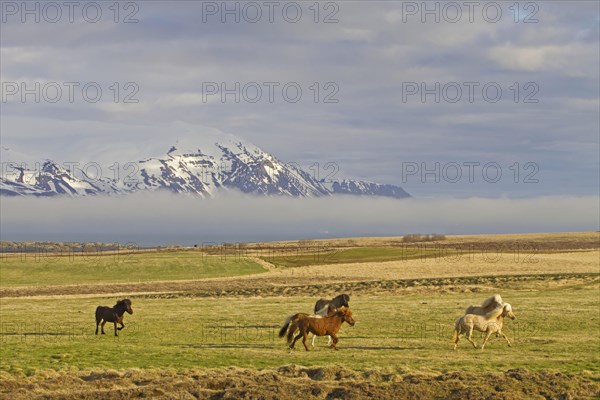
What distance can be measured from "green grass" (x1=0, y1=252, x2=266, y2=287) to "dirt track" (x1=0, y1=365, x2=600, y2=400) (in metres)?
68.0

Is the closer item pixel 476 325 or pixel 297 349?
pixel 476 325

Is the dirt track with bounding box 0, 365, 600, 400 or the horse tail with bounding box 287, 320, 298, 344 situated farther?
the horse tail with bounding box 287, 320, 298, 344

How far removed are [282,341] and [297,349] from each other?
2439mm

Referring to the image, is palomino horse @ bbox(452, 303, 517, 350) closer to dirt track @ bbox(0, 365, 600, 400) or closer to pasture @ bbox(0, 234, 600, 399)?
pasture @ bbox(0, 234, 600, 399)

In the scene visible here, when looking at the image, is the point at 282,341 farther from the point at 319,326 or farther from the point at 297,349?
the point at 319,326

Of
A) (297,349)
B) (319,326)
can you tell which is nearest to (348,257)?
(297,349)

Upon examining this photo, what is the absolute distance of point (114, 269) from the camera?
330 ft

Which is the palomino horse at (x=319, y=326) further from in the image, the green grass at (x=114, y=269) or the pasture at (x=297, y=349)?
the green grass at (x=114, y=269)

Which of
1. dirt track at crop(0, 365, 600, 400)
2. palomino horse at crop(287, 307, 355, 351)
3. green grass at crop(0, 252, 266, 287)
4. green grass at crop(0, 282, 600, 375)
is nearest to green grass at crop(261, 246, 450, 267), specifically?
green grass at crop(0, 252, 266, 287)

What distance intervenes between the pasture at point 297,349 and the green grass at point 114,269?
23.5m

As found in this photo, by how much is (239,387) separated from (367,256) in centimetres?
10812

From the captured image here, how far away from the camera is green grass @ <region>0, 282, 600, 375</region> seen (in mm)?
26688

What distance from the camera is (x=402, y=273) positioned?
9131cm

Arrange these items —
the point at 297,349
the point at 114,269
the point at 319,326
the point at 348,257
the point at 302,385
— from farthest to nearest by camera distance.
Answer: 1. the point at 348,257
2. the point at 114,269
3. the point at 297,349
4. the point at 319,326
5. the point at 302,385
